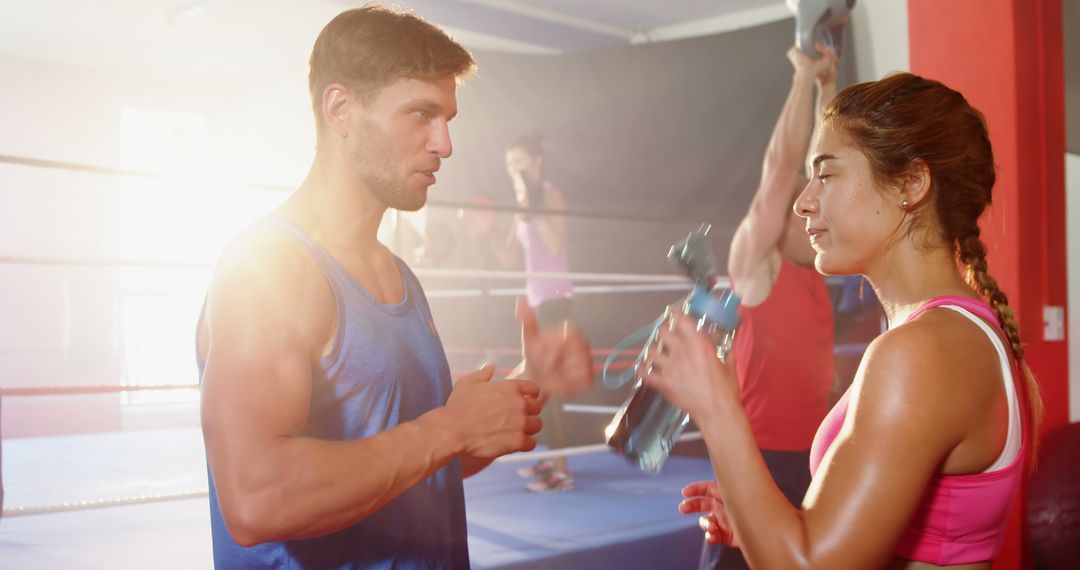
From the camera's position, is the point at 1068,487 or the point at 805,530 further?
the point at 1068,487

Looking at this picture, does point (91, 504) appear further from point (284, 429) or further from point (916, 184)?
point (916, 184)

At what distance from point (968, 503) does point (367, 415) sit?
2.33ft

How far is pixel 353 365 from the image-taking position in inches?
44.4

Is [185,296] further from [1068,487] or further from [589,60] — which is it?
[1068,487]

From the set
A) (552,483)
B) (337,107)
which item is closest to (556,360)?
(337,107)

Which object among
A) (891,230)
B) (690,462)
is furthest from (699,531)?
(891,230)

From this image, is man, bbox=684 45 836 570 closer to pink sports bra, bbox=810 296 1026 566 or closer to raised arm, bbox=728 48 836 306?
raised arm, bbox=728 48 836 306

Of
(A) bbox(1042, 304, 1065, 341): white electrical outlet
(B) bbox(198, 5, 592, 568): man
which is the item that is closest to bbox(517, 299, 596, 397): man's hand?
(B) bbox(198, 5, 592, 568): man

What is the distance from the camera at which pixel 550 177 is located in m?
6.38

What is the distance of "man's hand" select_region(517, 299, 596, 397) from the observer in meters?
1.44

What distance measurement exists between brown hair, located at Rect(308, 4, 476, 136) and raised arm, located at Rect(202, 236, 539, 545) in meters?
0.28

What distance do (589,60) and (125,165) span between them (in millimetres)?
4395

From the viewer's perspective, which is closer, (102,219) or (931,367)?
(931,367)

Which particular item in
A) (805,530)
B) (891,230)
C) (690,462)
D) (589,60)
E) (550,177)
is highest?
(589,60)
